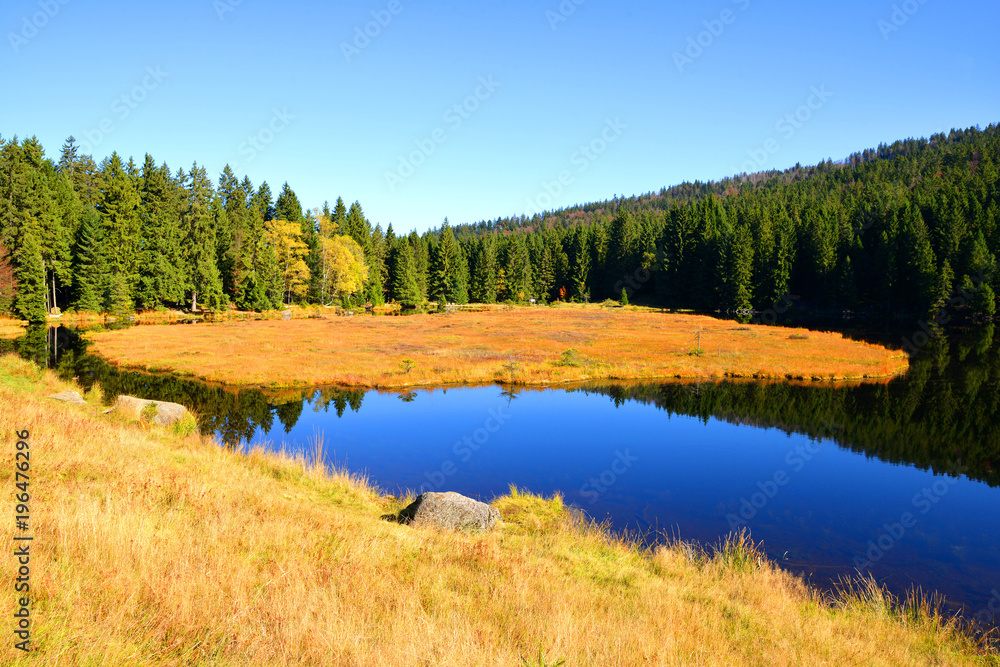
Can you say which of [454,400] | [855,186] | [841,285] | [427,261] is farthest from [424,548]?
[855,186]

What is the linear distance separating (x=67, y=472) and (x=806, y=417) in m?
26.7

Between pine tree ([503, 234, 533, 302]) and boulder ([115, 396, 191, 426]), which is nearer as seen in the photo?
boulder ([115, 396, 191, 426])

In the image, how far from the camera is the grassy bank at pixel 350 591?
4.54 metres

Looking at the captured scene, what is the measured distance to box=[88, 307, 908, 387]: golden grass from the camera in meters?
31.3

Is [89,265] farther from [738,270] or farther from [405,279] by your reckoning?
[738,270]

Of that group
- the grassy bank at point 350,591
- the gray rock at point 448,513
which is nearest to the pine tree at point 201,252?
the grassy bank at point 350,591

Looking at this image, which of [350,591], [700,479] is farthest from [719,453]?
[350,591]

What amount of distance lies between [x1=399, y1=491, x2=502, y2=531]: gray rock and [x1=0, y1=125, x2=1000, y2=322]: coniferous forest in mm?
59545

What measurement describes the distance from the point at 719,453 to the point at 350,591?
16.6m

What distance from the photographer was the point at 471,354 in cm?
3778

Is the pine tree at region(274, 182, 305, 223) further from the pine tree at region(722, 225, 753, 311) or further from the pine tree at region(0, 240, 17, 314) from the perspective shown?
the pine tree at region(722, 225, 753, 311)

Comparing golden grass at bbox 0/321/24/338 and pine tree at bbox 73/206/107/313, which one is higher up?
pine tree at bbox 73/206/107/313

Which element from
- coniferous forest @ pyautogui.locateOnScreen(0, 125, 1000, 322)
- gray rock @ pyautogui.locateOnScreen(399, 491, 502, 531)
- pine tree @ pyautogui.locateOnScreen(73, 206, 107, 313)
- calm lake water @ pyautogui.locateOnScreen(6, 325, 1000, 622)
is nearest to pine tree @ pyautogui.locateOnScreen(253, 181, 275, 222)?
coniferous forest @ pyautogui.locateOnScreen(0, 125, 1000, 322)

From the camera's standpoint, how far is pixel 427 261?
107188 mm
